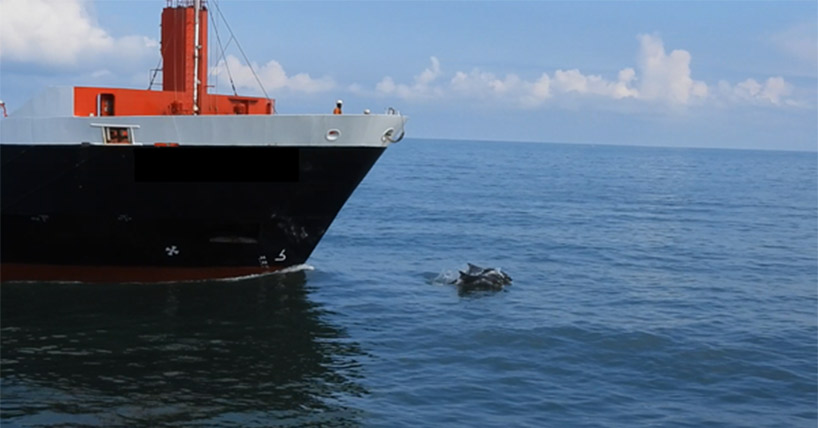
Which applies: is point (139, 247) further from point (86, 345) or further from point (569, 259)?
point (569, 259)

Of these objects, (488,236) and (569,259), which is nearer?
(569,259)

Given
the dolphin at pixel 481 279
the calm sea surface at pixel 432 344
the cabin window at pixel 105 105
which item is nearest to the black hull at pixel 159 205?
the calm sea surface at pixel 432 344

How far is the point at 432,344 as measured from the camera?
62.7ft

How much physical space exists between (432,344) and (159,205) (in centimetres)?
857

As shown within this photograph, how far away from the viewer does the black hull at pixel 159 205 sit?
2158 centimetres

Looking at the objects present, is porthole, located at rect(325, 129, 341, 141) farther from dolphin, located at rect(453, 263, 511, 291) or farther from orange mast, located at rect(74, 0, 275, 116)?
dolphin, located at rect(453, 263, 511, 291)

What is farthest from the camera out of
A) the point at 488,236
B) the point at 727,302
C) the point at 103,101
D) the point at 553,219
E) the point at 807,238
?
the point at 553,219

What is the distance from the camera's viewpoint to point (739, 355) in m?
18.9

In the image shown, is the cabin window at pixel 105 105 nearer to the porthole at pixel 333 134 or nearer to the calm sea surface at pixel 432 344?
the calm sea surface at pixel 432 344

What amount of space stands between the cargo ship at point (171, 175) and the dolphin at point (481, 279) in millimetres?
4912

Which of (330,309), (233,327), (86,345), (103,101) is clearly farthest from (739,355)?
(103,101)

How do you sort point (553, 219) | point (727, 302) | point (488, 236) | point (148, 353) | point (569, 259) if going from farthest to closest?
point (553, 219) < point (488, 236) < point (569, 259) < point (727, 302) < point (148, 353)

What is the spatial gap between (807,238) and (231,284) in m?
31.0

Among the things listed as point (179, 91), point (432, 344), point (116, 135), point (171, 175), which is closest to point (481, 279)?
point (432, 344)
